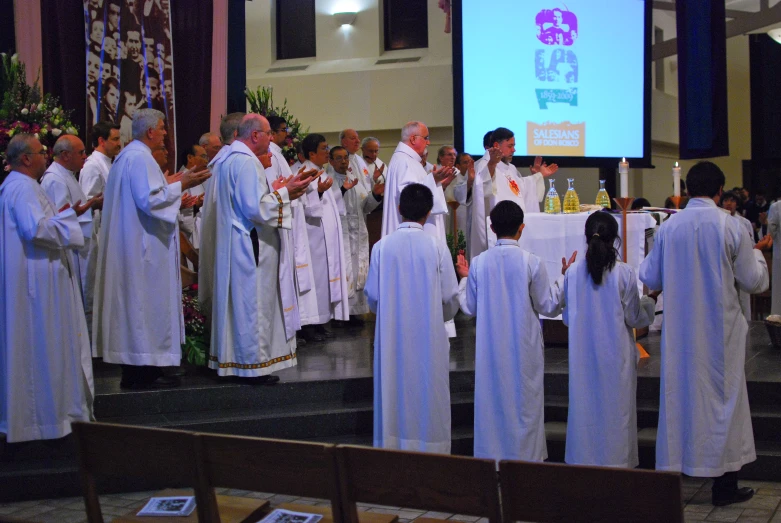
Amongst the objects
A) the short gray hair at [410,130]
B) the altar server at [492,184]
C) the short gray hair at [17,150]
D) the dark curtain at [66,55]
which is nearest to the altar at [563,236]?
the altar server at [492,184]

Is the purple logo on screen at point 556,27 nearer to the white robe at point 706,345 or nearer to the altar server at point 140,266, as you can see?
the altar server at point 140,266

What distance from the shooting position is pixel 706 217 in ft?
14.9

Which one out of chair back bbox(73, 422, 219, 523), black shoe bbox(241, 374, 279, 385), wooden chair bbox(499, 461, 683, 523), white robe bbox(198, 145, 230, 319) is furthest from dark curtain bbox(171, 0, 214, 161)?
wooden chair bbox(499, 461, 683, 523)

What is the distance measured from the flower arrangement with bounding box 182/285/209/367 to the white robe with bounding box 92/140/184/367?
36 centimetres

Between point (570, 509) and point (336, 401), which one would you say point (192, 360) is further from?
point (570, 509)

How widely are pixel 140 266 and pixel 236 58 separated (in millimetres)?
5171

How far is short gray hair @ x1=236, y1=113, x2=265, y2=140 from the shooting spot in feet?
18.7

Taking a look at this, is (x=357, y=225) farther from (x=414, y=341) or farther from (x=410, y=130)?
(x=414, y=341)

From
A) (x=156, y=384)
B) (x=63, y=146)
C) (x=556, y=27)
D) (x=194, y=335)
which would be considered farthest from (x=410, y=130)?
(x=556, y=27)

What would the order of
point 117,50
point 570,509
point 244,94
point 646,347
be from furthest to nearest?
point 244,94 < point 117,50 < point 646,347 < point 570,509

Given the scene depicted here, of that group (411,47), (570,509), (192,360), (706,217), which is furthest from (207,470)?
(411,47)

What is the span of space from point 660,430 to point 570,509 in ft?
8.20

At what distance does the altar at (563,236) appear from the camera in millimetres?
6684

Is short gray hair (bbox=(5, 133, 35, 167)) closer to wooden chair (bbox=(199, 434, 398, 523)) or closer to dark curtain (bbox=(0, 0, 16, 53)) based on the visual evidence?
wooden chair (bbox=(199, 434, 398, 523))
